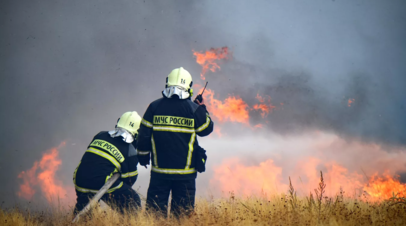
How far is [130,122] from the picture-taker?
28.1 ft

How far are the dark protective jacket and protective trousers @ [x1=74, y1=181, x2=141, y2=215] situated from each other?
1564 mm

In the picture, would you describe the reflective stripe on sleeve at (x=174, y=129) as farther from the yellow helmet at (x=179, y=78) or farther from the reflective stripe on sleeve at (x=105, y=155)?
the reflective stripe on sleeve at (x=105, y=155)

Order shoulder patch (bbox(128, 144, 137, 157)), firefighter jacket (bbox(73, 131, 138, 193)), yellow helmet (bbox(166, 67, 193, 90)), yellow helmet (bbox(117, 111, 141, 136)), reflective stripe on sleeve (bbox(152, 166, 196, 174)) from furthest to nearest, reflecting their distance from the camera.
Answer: yellow helmet (bbox(117, 111, 141, 136)) < shoulder patch (bbox(128, 144, 137, 157)) < firefighter jacket (bbox(73, 131, 138, 193)) < yellow helmet (bbox(166, 67, 193, 90)) < reflective stripe on sleeve (bbox(152, 166, 196, 174))

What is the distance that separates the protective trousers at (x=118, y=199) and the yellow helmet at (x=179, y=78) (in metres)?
2.94

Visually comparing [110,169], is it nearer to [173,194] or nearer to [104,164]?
[104,164]

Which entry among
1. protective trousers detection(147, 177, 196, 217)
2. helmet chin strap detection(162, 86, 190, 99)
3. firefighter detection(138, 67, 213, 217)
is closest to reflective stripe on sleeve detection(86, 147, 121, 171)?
firefighter detection(138, 67, 213, 217)

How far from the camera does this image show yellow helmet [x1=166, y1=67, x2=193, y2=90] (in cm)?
709

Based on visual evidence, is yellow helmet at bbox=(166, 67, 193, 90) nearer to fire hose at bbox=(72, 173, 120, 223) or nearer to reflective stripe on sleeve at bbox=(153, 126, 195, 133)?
reflective stripe on sleeve at bbox=(153, 126, 195, 133)

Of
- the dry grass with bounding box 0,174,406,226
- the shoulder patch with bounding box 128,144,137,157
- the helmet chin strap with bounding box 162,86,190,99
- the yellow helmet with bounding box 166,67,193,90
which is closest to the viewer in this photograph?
A: the dry grass with bounding box 0,174,406,226

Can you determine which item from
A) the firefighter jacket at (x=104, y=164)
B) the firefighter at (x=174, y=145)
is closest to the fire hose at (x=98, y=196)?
the firefighter jacket at (x=104, y=164)

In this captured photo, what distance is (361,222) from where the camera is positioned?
546 centimetres

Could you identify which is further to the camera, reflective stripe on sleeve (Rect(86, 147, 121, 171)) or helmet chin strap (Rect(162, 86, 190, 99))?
reflective stripe on sleeve (Rect(86, 147, 121, 171))

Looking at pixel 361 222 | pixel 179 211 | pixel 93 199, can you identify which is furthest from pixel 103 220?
pixel 361 222

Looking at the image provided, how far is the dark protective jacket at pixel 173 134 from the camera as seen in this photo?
6.75m
